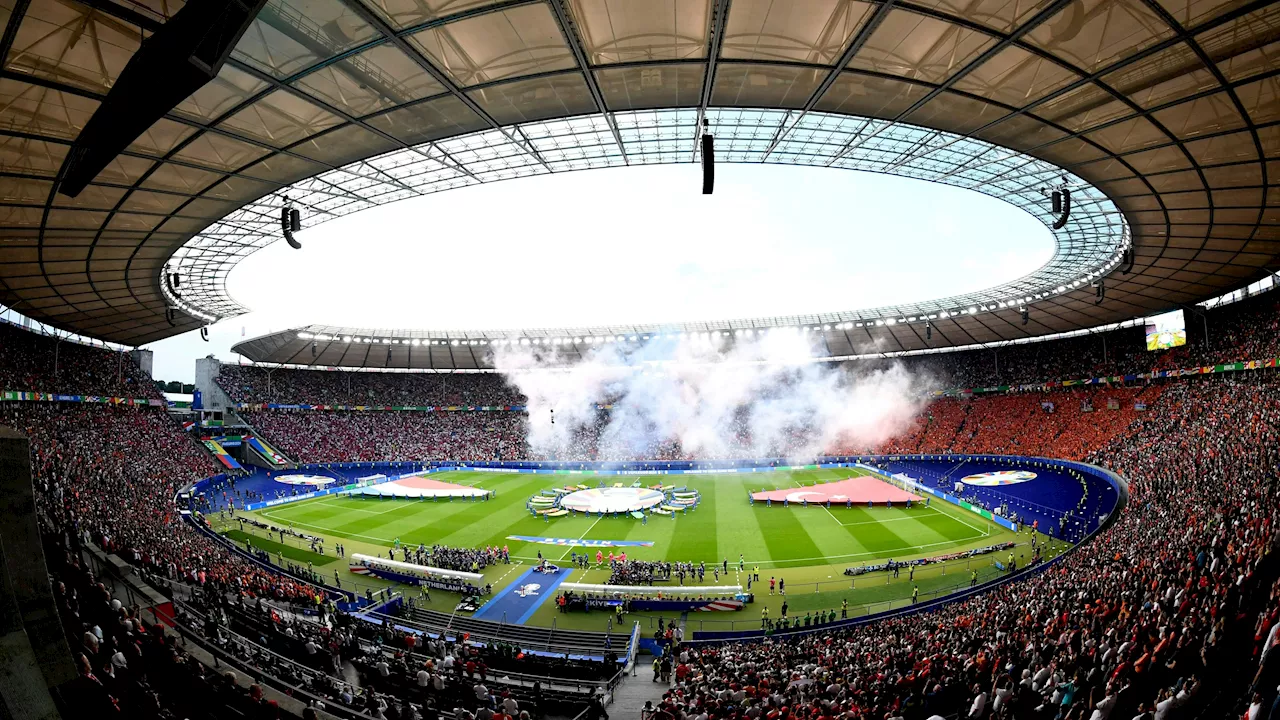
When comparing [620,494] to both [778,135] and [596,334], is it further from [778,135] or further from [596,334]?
[778,135]

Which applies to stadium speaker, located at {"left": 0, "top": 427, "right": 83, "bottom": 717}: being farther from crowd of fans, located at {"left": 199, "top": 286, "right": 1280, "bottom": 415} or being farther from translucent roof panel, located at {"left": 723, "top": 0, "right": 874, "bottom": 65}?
crowd of fans, located at {"left": 199, "top": 286, "right": 1280, "bottom": 415}

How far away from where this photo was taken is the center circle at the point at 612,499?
37.8 m

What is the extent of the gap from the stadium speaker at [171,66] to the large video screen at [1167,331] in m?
54.4

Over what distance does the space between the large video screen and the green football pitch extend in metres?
21.7

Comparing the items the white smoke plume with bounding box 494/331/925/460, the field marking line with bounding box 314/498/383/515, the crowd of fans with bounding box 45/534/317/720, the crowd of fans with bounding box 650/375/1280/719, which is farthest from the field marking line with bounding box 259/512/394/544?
the white smoke plume with bounding box 494/331/925/460

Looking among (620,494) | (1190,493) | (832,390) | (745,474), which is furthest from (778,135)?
Result: (832,390)

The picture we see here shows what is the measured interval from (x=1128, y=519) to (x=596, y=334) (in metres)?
45.5

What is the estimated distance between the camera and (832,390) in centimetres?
6253

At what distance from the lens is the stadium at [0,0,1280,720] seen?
914 centimetres

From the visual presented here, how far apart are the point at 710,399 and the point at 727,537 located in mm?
33749

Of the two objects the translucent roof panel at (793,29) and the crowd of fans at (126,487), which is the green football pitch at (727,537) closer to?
the crowd of fans at (126,487)

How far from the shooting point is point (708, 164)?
11648 millimetres

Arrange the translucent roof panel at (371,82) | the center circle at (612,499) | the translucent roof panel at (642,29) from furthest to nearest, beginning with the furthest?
the center circle at (612,499)
the translucent roof panel at (371,82)
the translucent roof panel at (642,29)

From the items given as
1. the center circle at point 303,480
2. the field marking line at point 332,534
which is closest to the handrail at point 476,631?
the field marking line at point 332,534
